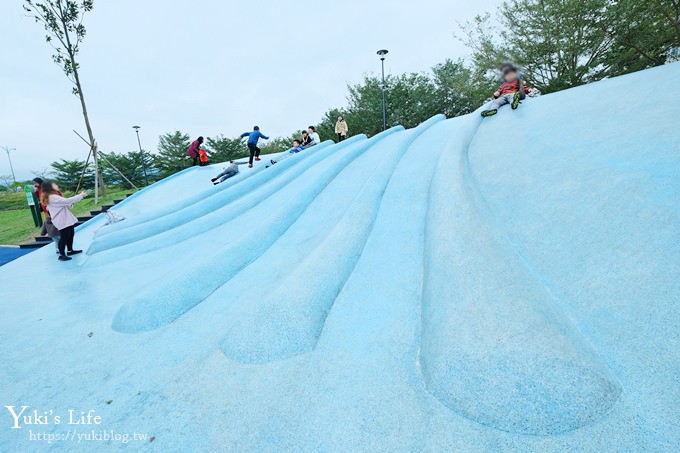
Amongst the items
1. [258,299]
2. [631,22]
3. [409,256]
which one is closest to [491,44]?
[631,22]

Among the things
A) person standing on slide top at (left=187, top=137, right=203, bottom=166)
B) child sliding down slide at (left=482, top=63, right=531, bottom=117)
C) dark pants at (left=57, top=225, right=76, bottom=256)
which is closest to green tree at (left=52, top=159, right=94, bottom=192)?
person standing on slide top at (left=187, top=137, right=203, bottom=166)

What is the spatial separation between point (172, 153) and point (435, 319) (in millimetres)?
40361

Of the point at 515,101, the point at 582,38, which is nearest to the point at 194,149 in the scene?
the point at 515,101

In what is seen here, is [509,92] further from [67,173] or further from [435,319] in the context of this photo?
[67,173]

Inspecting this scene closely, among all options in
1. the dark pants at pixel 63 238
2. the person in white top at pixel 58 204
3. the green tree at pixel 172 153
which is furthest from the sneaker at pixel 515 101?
the green tree at pixel 172 153

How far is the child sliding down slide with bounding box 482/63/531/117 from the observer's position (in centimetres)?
593

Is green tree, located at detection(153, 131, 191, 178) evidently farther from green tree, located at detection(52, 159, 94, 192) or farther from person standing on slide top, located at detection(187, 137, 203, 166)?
person standing on slide top, located at detection(187, 137, 203, 166)

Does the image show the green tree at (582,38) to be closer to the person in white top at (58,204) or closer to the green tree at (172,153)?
the person in white top at (58,204)

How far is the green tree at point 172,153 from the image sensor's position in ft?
115

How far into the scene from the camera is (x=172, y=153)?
3531 centimetres

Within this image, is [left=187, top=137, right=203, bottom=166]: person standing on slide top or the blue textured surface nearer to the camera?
the blue textured surface

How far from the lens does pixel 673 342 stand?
1.86 m

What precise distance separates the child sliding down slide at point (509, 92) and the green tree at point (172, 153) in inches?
1439

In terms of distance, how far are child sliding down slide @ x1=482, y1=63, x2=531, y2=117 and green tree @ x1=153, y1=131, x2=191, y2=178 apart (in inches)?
1439
